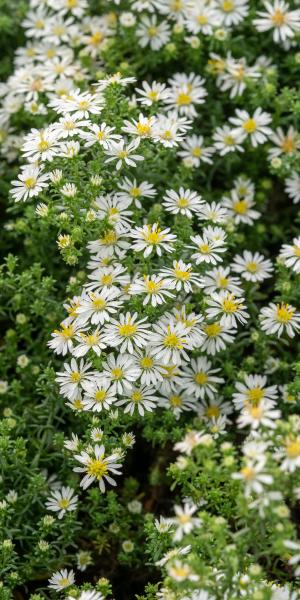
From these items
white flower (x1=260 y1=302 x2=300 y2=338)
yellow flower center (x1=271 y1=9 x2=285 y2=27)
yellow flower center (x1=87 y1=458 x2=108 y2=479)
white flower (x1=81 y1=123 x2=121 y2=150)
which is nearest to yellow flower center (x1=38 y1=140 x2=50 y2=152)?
white flower (x1=81 y1=123 x2=121 y2=150)

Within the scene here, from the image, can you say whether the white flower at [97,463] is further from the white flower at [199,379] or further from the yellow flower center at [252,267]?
the yellow flower center at [252,267]

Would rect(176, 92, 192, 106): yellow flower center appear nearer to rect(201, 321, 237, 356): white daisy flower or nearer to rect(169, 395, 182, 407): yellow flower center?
rect(201, 321, 237, 356): white daisy flower

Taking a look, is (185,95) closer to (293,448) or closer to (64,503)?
(64,503)

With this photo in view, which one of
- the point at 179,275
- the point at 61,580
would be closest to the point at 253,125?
the point at 179,275

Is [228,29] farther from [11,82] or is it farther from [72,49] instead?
[11,82]

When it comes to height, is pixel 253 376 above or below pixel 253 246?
below

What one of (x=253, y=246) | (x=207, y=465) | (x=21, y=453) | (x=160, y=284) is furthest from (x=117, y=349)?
(x=253, y=246)

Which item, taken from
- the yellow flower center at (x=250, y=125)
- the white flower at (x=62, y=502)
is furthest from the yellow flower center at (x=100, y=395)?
the yellow flower center at (x=250, y=125)
